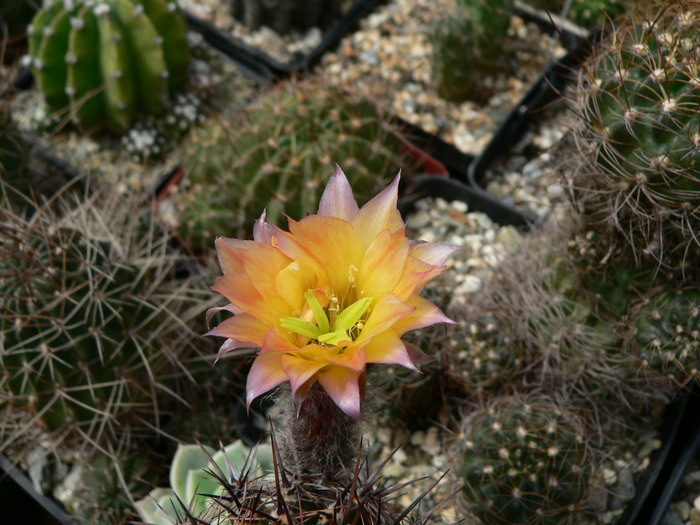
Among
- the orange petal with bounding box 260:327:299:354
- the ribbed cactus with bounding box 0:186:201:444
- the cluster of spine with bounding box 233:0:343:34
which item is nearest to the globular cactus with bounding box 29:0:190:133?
the cluster of spine with bounding box 233:0:343:34

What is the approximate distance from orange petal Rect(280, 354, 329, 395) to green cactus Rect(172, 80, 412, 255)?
102 cm

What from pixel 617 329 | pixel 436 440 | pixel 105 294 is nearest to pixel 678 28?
pixel 617 329

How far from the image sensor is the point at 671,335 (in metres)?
1.39

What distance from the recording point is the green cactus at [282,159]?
187cm

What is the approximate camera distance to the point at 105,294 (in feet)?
5.03

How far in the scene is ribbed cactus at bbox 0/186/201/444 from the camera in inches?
58.3

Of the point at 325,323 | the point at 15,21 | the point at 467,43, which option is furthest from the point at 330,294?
the point at 15,21

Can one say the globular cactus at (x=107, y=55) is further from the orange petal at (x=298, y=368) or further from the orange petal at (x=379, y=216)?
the orange petal at (x=298, y=368)

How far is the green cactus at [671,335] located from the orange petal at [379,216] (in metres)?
0.72

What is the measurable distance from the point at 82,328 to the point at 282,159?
0.66m

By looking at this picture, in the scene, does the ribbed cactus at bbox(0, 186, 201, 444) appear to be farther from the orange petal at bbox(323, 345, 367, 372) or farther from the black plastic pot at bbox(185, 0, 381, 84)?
the black plastic pot at bbox(185, 0, 381, 84)

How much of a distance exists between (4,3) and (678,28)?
7.96 ft

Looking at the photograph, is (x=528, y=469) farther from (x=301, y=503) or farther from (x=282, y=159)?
(x=282, y=159)

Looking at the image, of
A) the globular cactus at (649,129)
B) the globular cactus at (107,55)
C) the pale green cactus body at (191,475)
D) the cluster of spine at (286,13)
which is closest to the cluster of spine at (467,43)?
the cluster of spine at (286,13)
